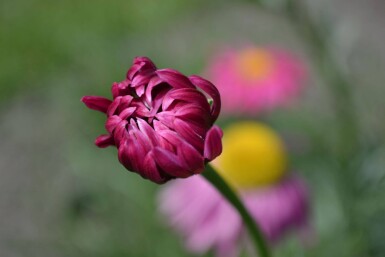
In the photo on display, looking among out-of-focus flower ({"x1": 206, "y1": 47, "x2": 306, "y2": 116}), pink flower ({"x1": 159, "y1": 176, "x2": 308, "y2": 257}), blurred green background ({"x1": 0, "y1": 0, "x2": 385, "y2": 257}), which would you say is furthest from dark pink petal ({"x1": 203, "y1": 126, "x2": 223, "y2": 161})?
out-of-focus flower ({"x1": 206, "y1": 47, "x2": 306, "y2": 116})

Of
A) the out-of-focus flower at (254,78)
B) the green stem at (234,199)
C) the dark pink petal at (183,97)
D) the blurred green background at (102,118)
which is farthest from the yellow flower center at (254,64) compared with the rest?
the dark pink petal at (183,97)

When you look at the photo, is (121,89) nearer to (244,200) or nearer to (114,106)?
(114,106)

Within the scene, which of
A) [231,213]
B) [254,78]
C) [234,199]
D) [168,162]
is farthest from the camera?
[254,78]

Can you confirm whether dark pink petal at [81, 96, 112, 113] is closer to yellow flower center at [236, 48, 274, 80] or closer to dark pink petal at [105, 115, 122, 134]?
dark pink petal at [105, 115, 122, 134]

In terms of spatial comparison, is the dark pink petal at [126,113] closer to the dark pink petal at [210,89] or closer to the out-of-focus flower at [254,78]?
the dark pink petal at [210,89]

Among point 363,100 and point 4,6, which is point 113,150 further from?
point 4,6

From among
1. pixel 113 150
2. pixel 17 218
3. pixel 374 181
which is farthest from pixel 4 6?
pixel 374 181

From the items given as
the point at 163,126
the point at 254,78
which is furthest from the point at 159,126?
the point at 254,78
